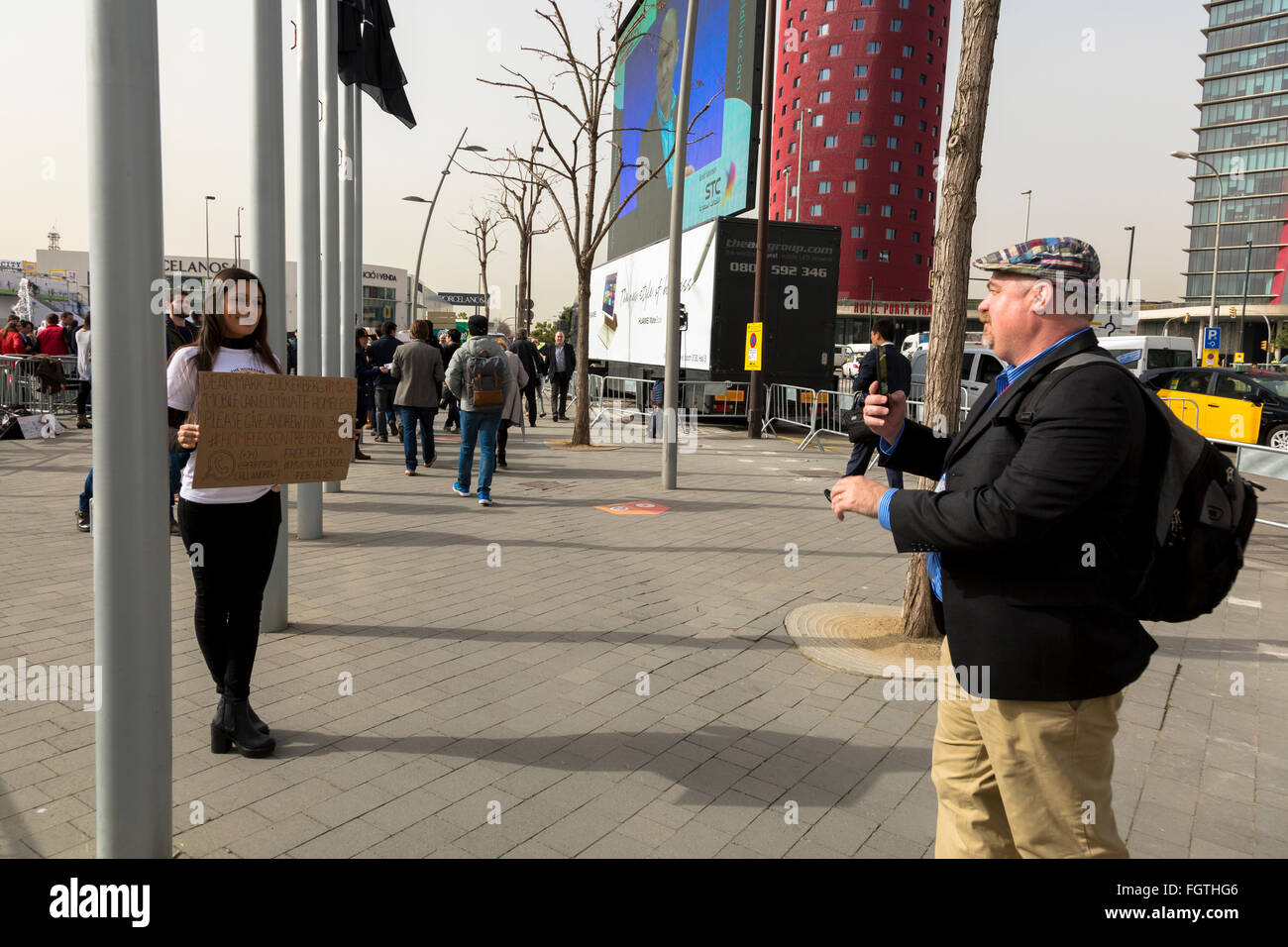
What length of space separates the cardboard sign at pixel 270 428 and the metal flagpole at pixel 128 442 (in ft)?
1.36

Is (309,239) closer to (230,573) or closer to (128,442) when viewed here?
(230,573)

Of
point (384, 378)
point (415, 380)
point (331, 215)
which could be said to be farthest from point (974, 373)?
point (331, 215)

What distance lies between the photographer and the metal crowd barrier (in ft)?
54.8

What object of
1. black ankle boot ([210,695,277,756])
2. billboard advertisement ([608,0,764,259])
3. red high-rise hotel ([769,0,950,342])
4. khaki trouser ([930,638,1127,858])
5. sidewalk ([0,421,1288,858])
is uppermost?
red high-rise hotel ([769,0,950,342])

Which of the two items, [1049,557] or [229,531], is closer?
[1049,557]

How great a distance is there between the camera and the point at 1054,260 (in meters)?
2.36

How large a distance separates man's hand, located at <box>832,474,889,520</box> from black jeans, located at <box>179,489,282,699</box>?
2.39 metres

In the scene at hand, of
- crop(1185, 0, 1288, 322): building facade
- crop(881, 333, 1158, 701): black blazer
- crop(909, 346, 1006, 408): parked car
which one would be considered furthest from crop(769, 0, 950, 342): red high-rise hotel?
crop(881, 333, 1158, 701): black blazer

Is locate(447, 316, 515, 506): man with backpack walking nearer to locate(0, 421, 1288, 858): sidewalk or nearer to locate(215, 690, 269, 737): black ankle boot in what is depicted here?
locate(0, 421, 1288, 858): sidewalk

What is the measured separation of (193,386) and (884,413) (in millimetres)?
2633

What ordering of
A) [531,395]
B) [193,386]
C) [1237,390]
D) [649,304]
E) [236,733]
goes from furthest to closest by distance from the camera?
[649,304]
[1237,390]
[531,395]
[236,733]
[193,386]

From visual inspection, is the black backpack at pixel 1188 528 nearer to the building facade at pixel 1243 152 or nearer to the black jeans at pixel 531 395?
the black jeans at pixel 531 395

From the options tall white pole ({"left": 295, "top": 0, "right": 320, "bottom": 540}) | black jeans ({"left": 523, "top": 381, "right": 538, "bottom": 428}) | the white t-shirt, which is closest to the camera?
the white t-shirt
